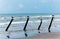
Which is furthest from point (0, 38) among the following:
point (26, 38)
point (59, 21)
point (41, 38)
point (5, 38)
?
point (59, 21)

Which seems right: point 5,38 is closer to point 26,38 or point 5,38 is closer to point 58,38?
point 26,38

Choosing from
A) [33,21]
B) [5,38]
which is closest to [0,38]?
[5,38]

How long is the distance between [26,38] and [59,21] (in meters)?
10.5

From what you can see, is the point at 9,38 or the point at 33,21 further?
the point at 33,21

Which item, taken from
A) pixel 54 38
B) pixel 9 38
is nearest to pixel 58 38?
pixel 54 38

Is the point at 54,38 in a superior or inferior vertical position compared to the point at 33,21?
superior

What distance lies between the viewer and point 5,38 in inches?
397

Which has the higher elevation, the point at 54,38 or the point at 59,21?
the point at 54,38

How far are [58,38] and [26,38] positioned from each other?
5.91ft

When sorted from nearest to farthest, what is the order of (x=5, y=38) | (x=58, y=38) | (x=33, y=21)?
(x=58, y=38) < (x=5, y=38) < (x=33, y=21)

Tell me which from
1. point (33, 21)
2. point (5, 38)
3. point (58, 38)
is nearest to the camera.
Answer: point (58, 38)

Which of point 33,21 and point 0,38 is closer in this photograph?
point 0,38

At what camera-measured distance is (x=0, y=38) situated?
10258 millimetres

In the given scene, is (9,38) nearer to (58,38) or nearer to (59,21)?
(58,38)
